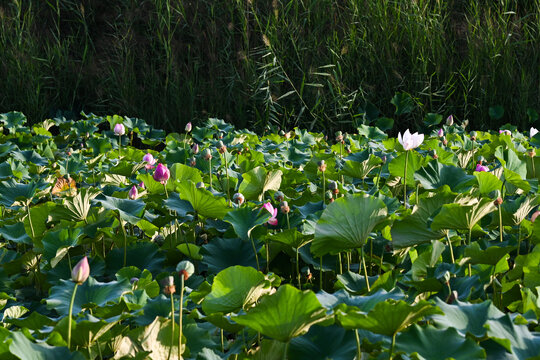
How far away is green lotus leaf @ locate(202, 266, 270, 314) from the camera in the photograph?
119 cm

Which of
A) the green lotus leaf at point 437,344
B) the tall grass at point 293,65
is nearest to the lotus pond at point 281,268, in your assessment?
the green lotus leaf at point 437,344

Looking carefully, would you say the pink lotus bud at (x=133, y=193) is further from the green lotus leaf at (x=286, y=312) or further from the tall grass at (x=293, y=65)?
the tall grass at (x=293, y=65)

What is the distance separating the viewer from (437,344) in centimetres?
97

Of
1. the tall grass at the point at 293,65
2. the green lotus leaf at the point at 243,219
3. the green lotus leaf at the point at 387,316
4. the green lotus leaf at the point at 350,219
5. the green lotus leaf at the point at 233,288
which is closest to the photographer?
the green lotus leaf at the point at 387,316

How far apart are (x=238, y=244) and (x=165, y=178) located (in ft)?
1.31

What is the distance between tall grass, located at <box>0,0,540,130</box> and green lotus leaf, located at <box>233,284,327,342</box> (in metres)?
3.83

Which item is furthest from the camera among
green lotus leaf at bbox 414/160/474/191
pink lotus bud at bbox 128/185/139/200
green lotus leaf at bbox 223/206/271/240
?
pink lotus bud at bbox 128/185/139/200

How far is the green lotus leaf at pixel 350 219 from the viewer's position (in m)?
1.34

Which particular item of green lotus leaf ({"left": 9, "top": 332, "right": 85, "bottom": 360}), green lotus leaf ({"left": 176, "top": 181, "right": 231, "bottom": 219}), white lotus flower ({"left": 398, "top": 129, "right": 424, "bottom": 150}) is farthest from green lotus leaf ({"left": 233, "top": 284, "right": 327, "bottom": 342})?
white lotus flower ({"left": 398, "top": 129, "right": 424, "bottom": 150})

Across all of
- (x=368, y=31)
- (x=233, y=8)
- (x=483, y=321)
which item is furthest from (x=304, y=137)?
(x=483, y=321)

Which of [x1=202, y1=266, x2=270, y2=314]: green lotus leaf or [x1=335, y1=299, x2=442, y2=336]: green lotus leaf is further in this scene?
[x1=202, y1=266, x2=270, y2=314]: green lotus leaf

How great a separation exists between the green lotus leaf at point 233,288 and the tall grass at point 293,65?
11.8 ft

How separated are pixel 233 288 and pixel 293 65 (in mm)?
4073

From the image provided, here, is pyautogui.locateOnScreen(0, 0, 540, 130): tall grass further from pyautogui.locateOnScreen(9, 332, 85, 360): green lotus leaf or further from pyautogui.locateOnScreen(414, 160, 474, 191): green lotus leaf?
pyautogui.locateOnScreen(9, 332, 85, 360): green lotus leaf
